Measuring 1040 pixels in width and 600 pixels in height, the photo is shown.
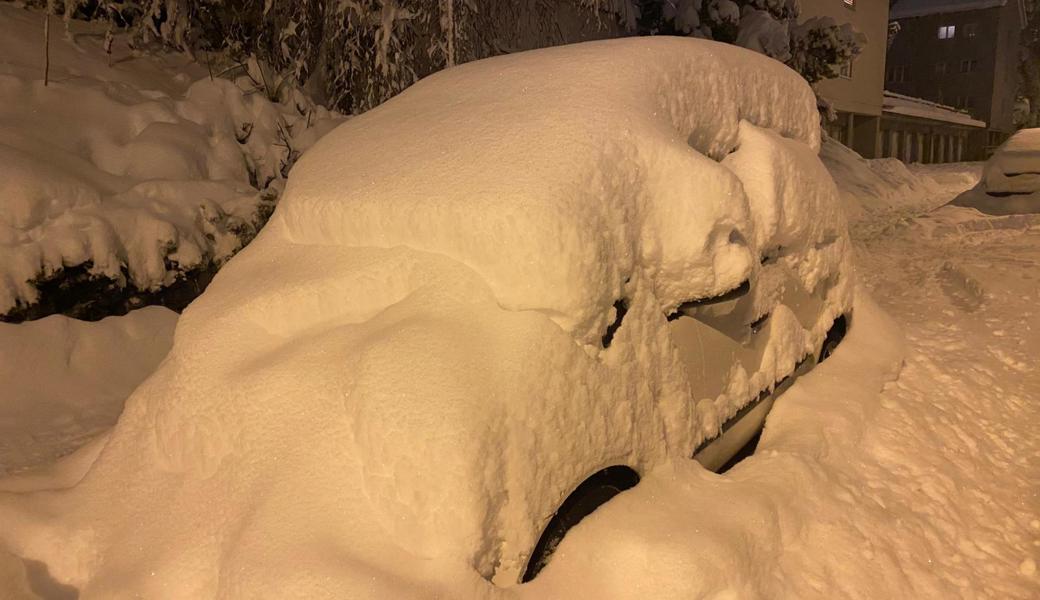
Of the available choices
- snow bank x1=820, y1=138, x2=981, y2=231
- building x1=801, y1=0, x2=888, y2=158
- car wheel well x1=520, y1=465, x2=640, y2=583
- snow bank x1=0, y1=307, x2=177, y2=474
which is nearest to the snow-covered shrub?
snow bank x1=820, y1=138, x2=981, y2=231

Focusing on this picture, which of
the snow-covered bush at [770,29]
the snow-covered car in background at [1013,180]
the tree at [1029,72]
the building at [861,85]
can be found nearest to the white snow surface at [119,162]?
the snow-covered bush at [770,29]

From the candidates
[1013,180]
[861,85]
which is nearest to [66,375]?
[1013,180]

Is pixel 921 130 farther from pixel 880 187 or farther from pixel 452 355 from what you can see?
pixel 452 355

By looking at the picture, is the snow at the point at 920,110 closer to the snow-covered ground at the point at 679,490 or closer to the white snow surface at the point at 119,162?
the white snow surface at the point at 119,162

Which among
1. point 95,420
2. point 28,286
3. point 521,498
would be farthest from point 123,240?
point 521,498

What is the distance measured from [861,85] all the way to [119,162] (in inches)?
1025

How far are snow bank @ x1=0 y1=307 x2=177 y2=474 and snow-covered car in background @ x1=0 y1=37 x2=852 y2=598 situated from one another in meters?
1.03

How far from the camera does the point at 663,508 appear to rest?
2.22 meters

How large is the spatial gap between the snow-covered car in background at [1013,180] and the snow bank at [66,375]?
42.6 ft

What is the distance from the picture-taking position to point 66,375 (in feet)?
14.9

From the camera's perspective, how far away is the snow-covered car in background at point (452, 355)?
1904 mm

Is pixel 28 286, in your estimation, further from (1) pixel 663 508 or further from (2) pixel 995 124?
(2) pixel 995 124

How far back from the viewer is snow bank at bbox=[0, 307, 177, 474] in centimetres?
394

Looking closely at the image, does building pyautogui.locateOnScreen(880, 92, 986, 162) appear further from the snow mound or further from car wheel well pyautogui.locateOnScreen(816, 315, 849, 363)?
the snow mound
